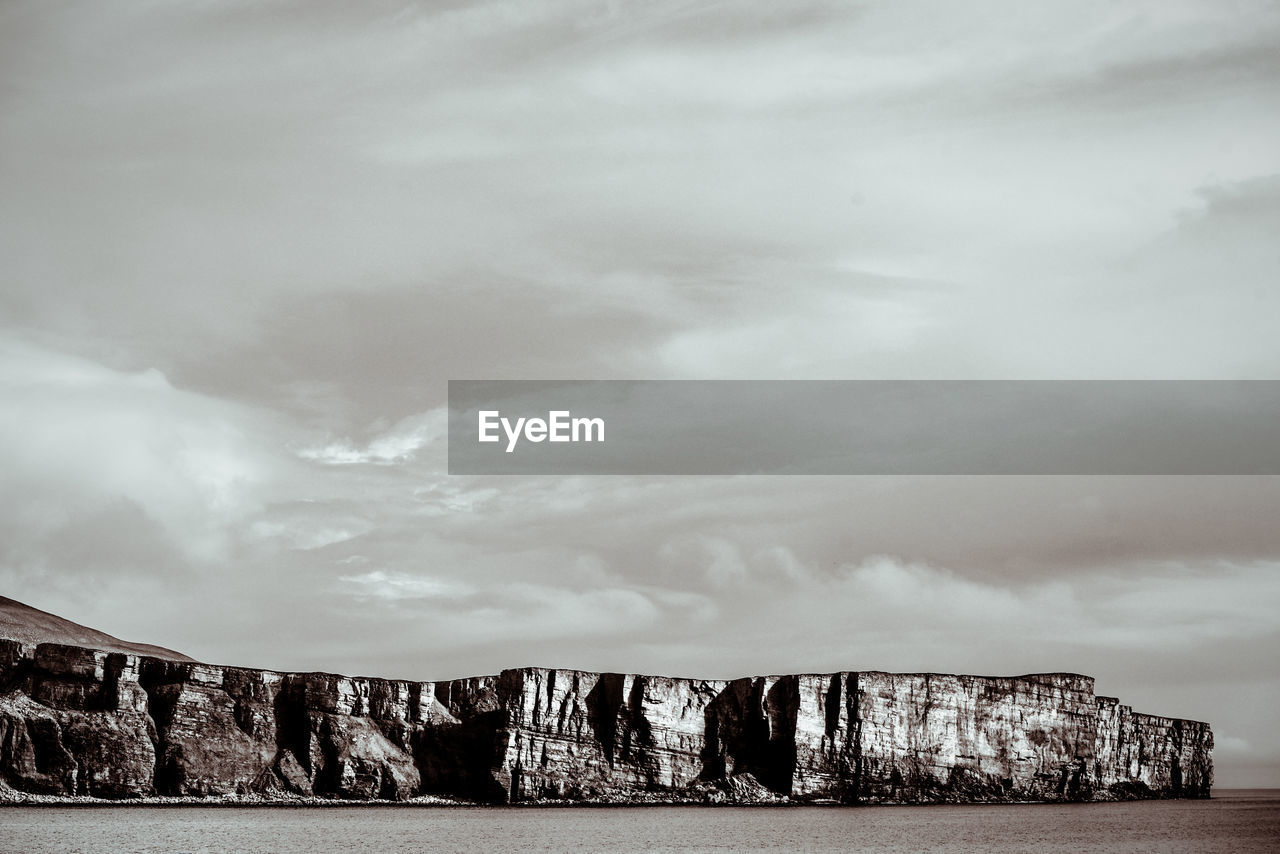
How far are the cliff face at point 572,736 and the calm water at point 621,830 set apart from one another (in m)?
10.4

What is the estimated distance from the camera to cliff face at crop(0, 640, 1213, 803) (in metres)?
134

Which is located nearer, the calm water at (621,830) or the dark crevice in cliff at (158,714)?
the calm water at (621,830)

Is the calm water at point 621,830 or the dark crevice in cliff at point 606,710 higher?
the dark crevice in cliff at point 606,710

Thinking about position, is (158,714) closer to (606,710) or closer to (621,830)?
(606,710)

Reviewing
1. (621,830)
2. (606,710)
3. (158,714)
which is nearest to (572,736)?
(606,710)

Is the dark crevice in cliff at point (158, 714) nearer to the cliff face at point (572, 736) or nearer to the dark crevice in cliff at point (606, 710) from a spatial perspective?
the cliff face at point (572, 736)

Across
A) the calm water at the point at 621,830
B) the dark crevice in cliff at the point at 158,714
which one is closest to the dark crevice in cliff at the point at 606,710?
the calm water at the point at 621,830

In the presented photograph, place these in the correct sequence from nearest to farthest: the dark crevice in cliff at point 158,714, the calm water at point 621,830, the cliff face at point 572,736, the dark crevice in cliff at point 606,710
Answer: the calm water at point 621,830
the dark crevice in cliff at point 158,714
the cliff face at point 572,736
the dark crevice in cliff at point 606,710

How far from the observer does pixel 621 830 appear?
4126 inches

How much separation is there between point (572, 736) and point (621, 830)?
56505mm

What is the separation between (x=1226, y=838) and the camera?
10156 cm

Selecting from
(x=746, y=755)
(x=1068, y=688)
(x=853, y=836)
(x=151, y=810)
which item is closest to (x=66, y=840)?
(x=151, y=810)

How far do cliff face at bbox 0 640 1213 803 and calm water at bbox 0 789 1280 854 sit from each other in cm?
1042

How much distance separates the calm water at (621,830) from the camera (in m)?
87.6
